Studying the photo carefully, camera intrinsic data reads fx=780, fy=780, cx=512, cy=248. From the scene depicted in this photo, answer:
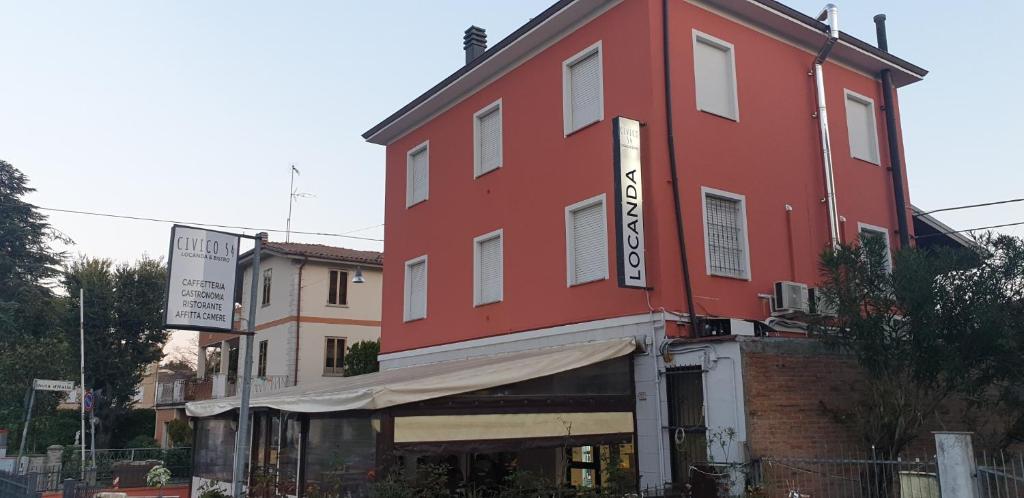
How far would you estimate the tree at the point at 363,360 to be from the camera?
2609 cm

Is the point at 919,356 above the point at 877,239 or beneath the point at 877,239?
beneath

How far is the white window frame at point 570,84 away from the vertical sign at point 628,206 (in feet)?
4.87

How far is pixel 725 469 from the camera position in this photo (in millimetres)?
10648

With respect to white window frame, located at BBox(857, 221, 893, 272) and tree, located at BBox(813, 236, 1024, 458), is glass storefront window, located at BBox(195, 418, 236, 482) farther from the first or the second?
white window frame, located at BBox(857, 221, 893, 272)

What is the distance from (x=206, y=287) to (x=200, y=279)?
117mm

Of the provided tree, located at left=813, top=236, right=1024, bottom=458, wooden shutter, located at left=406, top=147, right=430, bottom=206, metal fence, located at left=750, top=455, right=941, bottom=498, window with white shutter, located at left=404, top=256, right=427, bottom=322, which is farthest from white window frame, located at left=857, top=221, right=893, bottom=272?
wooden shutter, located at left=406, top=147, right=430, bottom=206

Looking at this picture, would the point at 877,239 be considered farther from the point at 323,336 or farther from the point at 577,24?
the point at 323,336

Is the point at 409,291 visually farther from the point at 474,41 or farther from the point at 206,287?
the point at 206,287

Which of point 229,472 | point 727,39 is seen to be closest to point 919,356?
point 727,39

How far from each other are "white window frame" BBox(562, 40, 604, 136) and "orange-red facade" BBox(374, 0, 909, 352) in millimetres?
96

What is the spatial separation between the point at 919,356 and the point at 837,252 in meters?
1.76

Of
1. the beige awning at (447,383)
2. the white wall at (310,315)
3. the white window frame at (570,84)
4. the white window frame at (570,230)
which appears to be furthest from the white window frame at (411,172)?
the white wall at (310,315)

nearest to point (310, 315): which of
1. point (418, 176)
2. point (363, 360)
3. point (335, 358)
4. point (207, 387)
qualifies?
point (335, 358)

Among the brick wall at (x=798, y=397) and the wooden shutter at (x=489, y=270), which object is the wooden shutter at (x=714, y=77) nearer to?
the brick wall at (x=798, y=397)
